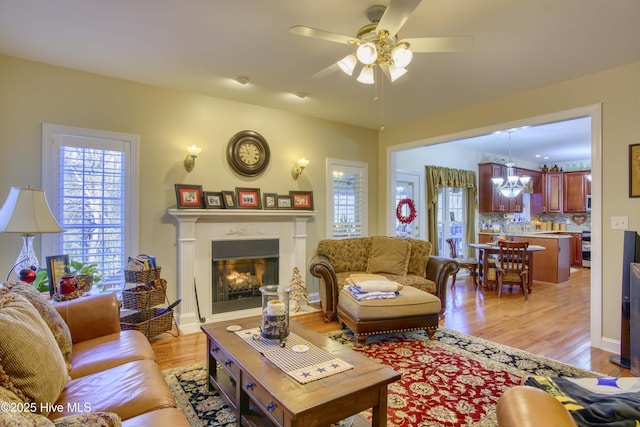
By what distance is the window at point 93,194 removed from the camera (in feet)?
10.6

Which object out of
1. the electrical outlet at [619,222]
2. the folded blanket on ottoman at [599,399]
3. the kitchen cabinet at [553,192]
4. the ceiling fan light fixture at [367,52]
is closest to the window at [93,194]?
the ceiling fan light fixture at [367,52]

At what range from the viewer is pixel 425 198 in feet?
21.8

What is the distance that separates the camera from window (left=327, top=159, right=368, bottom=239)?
16.8 ft

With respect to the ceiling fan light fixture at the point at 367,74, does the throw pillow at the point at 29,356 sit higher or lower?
lower

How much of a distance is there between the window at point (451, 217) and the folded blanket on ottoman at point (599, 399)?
217 inches

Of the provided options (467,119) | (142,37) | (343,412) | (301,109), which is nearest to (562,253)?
(467,119)

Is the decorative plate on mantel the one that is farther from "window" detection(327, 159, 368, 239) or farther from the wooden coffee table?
the wooden coffee table

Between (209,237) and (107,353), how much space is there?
83.8 inches

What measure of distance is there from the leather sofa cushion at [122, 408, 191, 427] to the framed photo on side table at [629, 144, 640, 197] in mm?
4023

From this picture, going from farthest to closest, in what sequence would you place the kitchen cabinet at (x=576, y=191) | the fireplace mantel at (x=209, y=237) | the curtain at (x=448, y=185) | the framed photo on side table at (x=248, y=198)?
1. the kitchen cabinet at (x=576, y=191)
2. the curtain at (x=448, y=185)
3. the framed photo on side table at (x=248, y=198)
4. the fireplace mantel at (x=209, y=237)

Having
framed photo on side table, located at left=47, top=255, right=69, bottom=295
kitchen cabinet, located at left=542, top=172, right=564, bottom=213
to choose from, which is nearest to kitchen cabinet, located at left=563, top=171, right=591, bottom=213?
kitchen cabinet, located at left=542, top=172, right=564, bottom=213

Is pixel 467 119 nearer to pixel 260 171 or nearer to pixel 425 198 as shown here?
pixel 425 198

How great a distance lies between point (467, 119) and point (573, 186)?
6.21m

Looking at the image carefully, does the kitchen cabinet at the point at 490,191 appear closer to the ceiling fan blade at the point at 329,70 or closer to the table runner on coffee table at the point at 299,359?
the ceiling fan blade at the point at 329,70
